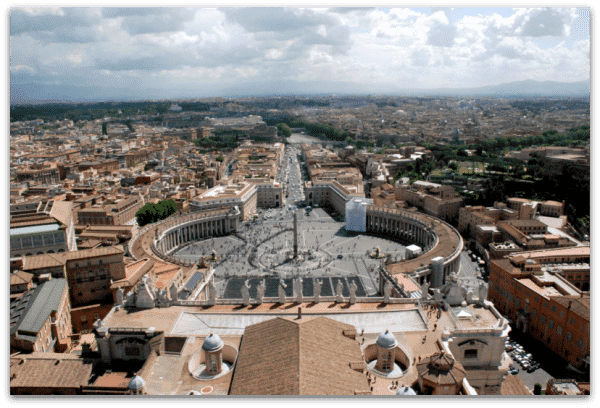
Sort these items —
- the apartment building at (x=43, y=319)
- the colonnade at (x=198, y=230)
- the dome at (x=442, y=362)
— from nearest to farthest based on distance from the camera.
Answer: the dome at (x=442, y=362) < the apartment building at (x=43, y=319) < the colonnade at (x=198, y=230)

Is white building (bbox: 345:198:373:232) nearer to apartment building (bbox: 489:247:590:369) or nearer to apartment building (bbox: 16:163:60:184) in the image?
apartment building (bbox: 489:247:590:369)

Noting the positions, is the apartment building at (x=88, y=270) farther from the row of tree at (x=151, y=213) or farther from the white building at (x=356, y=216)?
the white building at (x=356, y=216)

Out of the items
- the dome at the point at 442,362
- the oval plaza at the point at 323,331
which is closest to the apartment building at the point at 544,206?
the oval plaza at the point at 323,331

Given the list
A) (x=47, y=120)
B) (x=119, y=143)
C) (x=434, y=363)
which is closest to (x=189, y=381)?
(x=434, y=363)

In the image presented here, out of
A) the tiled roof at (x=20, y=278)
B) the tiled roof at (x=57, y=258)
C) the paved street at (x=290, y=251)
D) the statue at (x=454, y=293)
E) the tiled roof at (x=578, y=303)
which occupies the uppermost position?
the statue at (x=454, y=293)

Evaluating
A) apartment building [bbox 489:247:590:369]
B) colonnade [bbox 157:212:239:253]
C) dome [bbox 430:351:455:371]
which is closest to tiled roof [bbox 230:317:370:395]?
dome [bbox 430:351:455:371]
